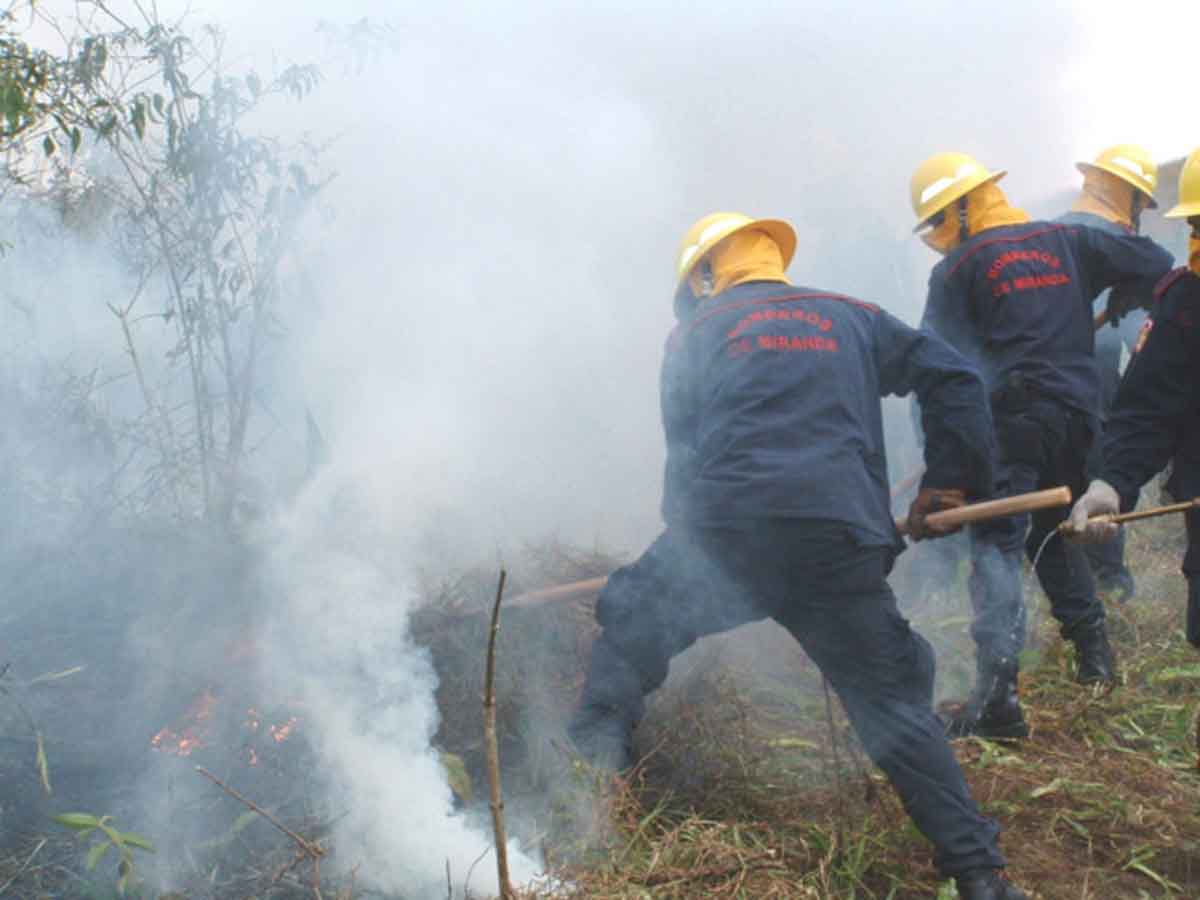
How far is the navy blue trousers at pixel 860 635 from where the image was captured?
2736 millimetres

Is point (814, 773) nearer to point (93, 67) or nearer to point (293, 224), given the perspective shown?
point (293, 224)

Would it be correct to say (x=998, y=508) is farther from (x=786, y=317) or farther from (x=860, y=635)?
(x=786, y=317)

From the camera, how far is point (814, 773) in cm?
359

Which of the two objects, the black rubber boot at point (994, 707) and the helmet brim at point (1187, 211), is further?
the black rubber boot at point (994, 707)

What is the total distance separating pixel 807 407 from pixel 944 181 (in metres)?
1.78

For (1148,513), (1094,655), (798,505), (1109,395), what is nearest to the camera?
(1148,513)

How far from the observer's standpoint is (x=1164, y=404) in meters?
2.99

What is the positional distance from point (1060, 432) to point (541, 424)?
3.02m

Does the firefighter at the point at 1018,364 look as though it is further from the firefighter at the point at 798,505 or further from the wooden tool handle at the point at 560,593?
the wooden tool handle at the point at 560,593

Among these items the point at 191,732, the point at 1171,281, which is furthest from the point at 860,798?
the point at 191,732

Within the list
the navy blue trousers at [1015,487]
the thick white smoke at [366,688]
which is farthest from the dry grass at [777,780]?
the navy blue trousers at [1015,487]

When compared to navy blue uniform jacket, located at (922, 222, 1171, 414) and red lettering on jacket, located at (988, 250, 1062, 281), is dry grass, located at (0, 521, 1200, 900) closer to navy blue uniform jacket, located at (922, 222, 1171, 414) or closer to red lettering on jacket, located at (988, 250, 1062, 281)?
navy blue uniform jacket, located at (922, 222, 1171, 414)

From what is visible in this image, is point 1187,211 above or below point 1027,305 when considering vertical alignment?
above

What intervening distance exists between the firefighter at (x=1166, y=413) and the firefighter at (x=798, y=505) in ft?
1.19
